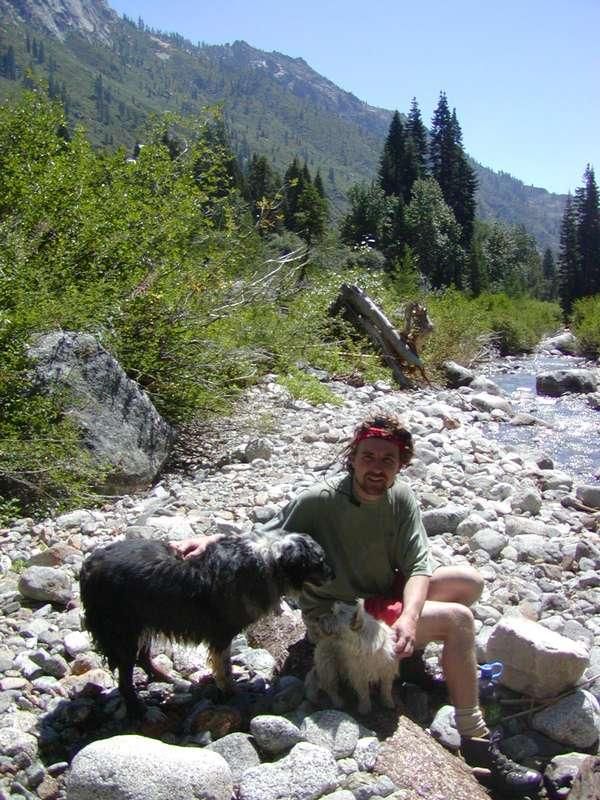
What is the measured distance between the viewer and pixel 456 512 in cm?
598

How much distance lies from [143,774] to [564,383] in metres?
15.2

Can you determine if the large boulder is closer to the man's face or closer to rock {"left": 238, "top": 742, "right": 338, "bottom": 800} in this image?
the man's face

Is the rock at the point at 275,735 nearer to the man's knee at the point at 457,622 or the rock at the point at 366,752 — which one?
the rock at the point at 366,752

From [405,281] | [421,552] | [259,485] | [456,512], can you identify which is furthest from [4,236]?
[405,281]

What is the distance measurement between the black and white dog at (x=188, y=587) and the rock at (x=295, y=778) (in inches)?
25.1

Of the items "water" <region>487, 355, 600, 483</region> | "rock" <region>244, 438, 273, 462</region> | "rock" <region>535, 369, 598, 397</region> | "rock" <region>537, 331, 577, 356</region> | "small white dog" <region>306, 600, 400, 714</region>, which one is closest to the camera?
"small white dog" <region>306, 600, 400, 714</region>

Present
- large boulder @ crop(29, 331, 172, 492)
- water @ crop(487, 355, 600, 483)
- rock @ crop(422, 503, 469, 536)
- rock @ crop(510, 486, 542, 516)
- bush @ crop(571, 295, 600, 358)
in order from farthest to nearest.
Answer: bush @ crop(571, 295, 600, 358) → water @ crop(487, 355, 600, 483) → rock @ crop(510, 486, 542, 516) → large boulder @ crop(29, 331, 172, 492) → rock @ crop(422, 503, 469, 536)

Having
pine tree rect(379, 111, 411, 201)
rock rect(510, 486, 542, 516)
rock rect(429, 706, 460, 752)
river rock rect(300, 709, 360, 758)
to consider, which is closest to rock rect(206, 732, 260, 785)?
river rock rect(300, 709, 360, 758)

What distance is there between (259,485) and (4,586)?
2633 mm

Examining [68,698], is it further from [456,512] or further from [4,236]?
[4,236]

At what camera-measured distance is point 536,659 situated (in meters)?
3.65

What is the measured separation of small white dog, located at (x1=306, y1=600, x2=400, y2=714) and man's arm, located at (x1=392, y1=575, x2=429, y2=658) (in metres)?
0.04

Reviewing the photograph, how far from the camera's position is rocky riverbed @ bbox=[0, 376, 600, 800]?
2781mm

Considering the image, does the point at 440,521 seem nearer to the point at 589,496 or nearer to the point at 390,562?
the point at 589,496
